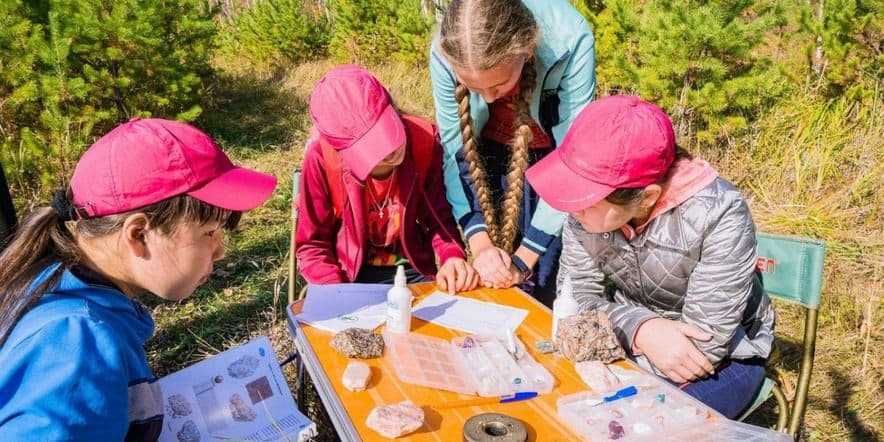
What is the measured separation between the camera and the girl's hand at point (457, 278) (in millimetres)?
2119

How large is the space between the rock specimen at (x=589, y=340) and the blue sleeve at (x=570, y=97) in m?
0.75

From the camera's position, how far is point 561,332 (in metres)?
1.66

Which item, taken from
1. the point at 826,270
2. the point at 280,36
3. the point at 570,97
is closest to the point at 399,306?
the point at 570,97

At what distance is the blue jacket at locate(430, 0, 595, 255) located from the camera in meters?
2.21

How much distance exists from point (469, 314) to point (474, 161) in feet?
2.59

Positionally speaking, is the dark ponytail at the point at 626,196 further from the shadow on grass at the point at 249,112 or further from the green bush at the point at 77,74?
the shadow on grass at the point at 249,112

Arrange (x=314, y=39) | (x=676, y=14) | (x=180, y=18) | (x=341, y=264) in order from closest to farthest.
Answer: (x=341, y=264) → (x=676, y=14) → (x=180, y=18) → (x=314, y=39)

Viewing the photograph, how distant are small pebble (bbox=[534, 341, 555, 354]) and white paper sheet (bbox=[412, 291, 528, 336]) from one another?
105mm

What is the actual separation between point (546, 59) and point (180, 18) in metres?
5.39

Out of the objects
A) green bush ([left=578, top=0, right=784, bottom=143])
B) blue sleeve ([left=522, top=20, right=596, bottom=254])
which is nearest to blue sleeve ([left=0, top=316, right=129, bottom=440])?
blue sleeve ([left=522, top=20, right=596, bottom=254])

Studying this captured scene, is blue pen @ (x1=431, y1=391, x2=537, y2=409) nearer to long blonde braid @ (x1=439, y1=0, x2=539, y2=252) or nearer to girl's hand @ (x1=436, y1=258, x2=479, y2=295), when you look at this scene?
girl's hand @ (x1=436, y1=258, x2=479, y2=295)

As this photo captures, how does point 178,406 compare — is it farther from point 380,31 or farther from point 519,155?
point 380,31

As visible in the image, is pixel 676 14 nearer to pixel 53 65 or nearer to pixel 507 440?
pixel 507 440

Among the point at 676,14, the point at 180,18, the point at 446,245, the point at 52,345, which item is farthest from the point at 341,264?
the point at 180,18
